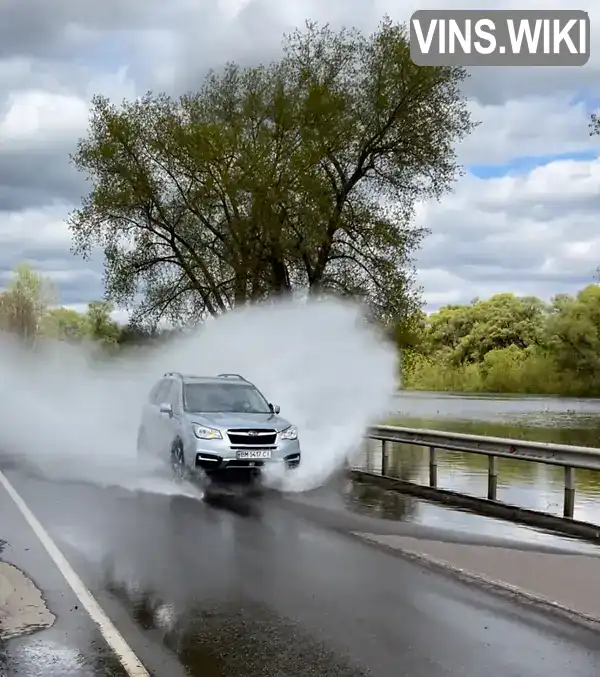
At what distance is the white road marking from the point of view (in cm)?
622

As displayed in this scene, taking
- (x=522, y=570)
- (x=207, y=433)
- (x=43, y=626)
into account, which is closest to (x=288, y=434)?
(x=207, y=433)

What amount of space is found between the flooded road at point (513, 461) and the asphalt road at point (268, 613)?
10.9ft

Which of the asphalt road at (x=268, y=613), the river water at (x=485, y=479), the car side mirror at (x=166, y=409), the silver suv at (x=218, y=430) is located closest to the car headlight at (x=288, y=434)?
the silver suv at (x=218, y=430)

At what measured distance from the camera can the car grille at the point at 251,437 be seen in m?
15.5

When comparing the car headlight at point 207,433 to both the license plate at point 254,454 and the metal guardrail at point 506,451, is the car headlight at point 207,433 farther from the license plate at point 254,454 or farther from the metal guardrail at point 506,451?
the metal guardrail at point 506,451

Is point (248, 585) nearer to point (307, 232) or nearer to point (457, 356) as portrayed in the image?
point (307, 232)

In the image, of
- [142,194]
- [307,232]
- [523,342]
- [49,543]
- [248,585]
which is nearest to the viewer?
[248,585]

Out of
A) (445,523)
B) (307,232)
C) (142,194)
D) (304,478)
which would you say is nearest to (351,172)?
(307,232)

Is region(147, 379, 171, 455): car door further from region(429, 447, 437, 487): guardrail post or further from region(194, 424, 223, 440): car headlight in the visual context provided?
region(429, 447, 437, 487): guardrail post

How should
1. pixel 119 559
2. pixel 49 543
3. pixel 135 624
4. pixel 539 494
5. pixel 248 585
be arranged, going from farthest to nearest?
pixel 539 494 < pixel 49 543 < pixel 119 559 < pixel 248 585 < pixel 135 624

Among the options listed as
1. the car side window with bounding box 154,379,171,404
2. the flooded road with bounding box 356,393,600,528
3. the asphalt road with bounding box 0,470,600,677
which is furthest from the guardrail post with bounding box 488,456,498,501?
the car side window with bounding box 154,379,171,404

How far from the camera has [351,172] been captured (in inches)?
1303

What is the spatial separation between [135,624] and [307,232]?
24.8m

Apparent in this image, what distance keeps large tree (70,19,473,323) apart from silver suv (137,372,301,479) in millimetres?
14241
